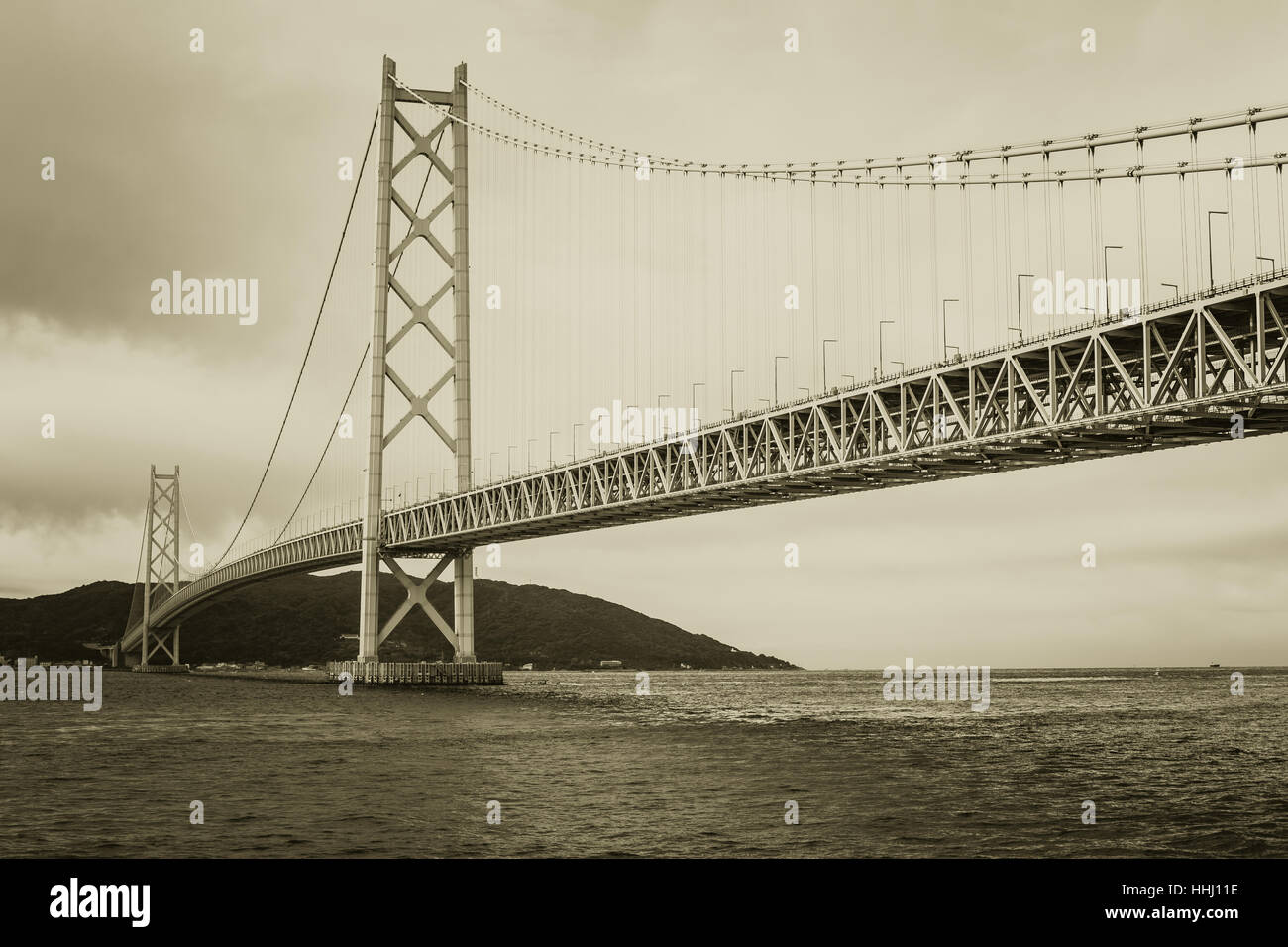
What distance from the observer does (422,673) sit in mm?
76500

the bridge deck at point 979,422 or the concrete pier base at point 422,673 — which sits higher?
the bridge deck at point 979,422

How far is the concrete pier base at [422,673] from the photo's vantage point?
76.3 m

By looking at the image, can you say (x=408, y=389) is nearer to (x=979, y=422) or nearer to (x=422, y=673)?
(x=422, y=673)

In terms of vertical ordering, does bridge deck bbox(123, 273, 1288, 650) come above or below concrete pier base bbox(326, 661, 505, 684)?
above

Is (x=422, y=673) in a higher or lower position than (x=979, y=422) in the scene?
lower

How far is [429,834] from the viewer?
20688 mm

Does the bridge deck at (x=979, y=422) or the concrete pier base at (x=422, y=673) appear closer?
the bridge deck at (x=979, y=422)

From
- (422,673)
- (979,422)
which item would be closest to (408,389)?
(422,673)

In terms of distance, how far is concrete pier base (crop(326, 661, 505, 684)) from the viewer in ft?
250

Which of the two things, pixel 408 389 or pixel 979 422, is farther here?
pixel 408 389

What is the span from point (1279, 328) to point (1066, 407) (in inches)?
298

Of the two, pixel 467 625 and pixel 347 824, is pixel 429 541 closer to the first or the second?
pixel 467 625

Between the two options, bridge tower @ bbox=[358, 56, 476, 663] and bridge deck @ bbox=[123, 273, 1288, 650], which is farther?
bridge tower @ bbox=[358, 56, 476, 663]
